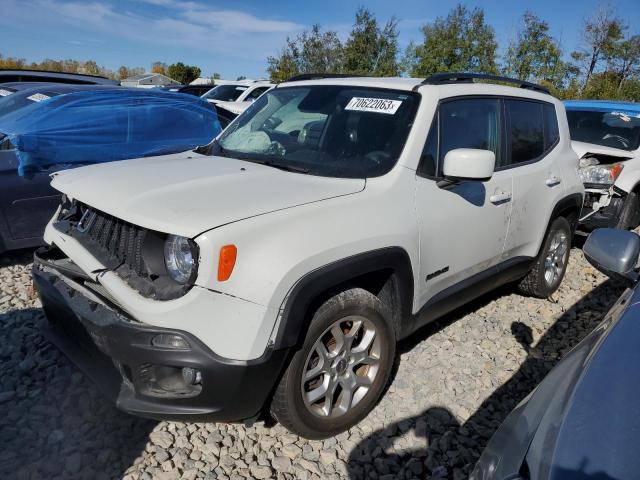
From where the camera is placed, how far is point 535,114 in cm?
388

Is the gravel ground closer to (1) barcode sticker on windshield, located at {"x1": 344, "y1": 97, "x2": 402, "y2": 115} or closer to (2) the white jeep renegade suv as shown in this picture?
(2) the white jeep renegade suv

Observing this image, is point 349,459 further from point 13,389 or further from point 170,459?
point 13,389

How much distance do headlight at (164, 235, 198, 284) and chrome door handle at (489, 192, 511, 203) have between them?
202cm

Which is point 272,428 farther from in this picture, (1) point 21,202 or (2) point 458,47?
(2) point 458,47

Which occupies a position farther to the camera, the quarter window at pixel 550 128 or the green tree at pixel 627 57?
the green tree at pixel 627 57

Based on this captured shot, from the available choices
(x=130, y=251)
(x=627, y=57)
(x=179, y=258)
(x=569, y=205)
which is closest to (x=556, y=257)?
(x=569, y=205)

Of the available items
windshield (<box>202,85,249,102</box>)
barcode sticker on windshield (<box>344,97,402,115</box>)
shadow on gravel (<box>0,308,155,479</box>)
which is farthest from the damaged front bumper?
windshield (<box>202,85,249,102</box>)

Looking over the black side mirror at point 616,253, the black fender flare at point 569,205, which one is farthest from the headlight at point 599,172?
the black side mirror at point 616,253

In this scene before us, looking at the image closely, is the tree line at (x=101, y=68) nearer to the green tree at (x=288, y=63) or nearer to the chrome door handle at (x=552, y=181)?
the green tree at (x=288, y=63)

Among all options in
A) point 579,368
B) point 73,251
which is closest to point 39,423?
point 73,251

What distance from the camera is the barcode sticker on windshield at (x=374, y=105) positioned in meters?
2.92

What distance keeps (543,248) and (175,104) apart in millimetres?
4346

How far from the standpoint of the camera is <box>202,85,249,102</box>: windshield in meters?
13.1

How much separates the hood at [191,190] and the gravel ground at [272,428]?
3.44 feet
